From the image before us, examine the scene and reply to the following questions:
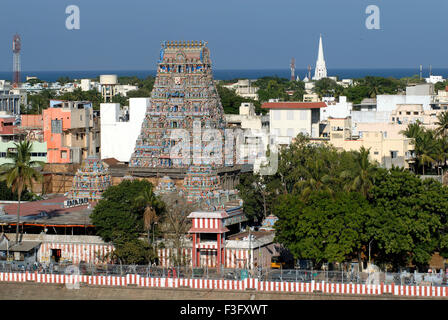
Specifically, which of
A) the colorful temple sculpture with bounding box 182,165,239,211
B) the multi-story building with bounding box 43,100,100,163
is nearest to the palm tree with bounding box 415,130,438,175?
the colorful temple sculpture with bounding box 182,165,239,211

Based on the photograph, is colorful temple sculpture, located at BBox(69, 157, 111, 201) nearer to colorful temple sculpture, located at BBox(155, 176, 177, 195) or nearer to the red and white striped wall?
colorful temple sculpture, located at BBox(155, 176, 177, 195)

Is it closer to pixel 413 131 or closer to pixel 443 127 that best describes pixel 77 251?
pixel 413 131

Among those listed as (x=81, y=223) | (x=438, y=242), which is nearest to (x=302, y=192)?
(x=438, y=242)

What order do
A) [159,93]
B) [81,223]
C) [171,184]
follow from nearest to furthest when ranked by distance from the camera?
[81,223] < [171,184] < [159,93]

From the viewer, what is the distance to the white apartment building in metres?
120

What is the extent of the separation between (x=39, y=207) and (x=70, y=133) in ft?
104

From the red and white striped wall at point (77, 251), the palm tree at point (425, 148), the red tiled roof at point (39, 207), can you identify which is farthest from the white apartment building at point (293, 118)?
the red and white striped wall at point (77, 251)

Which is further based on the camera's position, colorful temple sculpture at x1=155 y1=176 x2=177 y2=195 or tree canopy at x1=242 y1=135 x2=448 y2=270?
colorful temple sculpture at x1=155 y1=176 x2=177 y2=195

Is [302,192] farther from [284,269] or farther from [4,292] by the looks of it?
[4,292]

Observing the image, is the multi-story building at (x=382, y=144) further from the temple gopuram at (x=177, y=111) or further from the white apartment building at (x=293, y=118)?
the temple gopuram at (x=177, y=111)

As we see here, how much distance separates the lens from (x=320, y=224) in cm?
6712

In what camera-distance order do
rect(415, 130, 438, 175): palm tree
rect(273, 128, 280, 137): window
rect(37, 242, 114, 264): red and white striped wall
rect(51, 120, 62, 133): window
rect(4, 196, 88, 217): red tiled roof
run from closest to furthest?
rect(37, 242, 114, 264): red and white striped wall < rect(4, 196, 88, 217): red tiled roof < rect(415, 130, 438, 175): palm tree < rect(51, 120, 62, 133): window < rect(273, 128, 280, 137): window

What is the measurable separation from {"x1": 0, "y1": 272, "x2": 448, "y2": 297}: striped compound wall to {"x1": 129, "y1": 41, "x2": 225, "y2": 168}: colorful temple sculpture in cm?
2496

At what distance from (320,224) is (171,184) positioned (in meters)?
17.6
